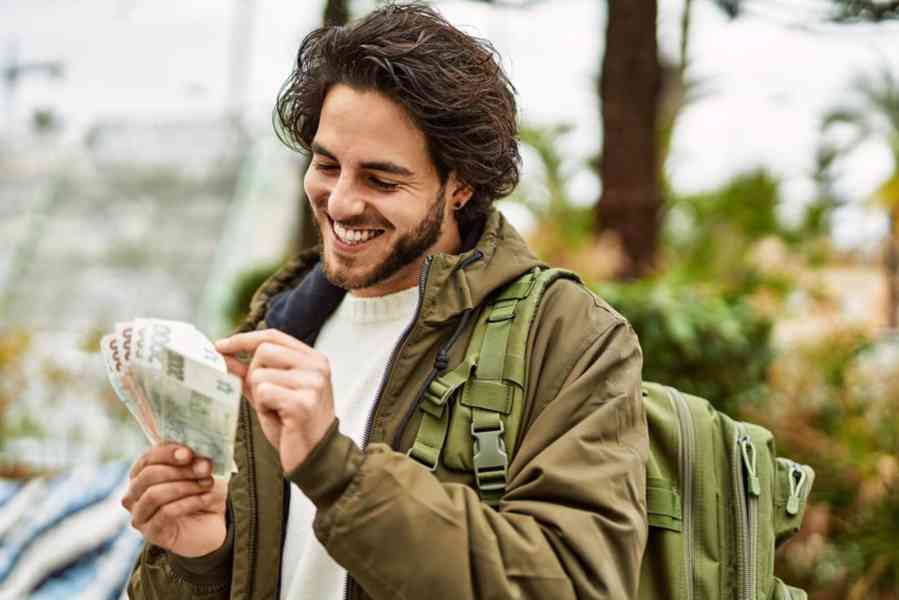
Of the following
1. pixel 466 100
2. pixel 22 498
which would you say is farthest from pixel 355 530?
pixel 22 498

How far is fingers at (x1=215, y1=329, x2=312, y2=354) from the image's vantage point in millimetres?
1643

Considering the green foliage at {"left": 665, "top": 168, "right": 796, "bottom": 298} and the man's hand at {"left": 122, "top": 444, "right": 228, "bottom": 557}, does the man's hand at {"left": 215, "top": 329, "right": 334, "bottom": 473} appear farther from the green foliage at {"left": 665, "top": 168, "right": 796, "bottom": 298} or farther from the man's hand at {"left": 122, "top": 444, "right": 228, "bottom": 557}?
the green foliage at {"left": 665, "top": 168, "right": 796, "bottom": 298}

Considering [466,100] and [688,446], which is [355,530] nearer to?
[688,446]

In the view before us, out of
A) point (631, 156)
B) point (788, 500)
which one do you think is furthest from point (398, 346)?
point (631, 156)

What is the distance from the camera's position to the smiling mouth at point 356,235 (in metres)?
1.97

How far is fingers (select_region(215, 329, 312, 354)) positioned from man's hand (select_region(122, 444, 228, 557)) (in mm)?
204

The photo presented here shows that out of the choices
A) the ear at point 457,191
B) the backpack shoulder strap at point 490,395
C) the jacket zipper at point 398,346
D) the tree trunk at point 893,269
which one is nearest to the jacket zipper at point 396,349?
the jacket zipper at point 398,346

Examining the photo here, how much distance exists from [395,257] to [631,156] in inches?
175

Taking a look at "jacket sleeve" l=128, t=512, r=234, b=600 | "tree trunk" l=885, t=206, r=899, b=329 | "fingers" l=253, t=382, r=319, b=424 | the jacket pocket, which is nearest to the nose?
"fingers" l=253, t=382, r=319, b=424

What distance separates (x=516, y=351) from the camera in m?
1.82

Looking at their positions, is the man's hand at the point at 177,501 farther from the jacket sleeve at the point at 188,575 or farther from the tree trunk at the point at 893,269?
the tree trunk at the point at 893,269

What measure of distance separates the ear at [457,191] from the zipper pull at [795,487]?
0.91m

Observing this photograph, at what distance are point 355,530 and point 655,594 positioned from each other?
72 cm

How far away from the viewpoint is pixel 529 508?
1640 mm
